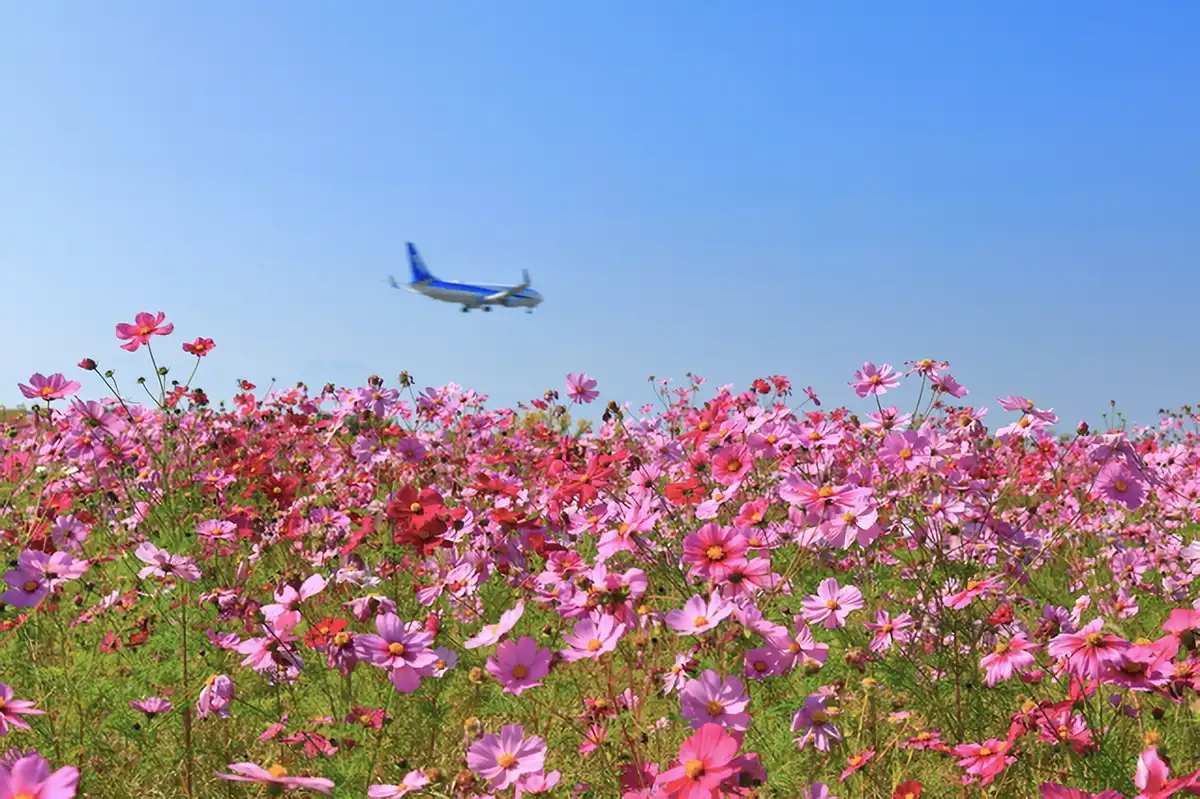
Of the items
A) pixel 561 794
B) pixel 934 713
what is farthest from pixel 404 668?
pixel 934 713

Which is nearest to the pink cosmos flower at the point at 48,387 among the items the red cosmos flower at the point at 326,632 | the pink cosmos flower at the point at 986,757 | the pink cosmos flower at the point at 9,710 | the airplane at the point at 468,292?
the red cosmos flower at the point at 326,632

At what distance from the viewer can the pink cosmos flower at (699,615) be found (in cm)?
206

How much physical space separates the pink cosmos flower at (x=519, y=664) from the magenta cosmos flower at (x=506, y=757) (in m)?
0.17

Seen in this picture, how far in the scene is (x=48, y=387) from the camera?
461cm

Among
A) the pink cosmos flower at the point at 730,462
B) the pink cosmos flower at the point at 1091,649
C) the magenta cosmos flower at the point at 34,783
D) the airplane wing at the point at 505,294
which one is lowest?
the magenta cosmos flower at the point at 34,783

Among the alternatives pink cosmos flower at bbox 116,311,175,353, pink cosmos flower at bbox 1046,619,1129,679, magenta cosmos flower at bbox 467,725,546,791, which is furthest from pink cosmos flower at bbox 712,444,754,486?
pink cosmos flower at bbox 116,311,175,353

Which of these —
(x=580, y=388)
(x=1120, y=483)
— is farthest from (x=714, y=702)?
(x=580, y=388)

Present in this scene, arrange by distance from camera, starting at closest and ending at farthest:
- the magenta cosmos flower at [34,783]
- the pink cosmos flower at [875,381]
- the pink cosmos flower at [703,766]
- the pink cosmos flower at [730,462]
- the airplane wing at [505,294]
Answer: the magenta cosmos flower at [34,783] < the pink cosmos flower at [703,766] < the pink cosmos flower at [730,462] < the pink cosmos flower at [875,381] < the airplane wing at [505,294]

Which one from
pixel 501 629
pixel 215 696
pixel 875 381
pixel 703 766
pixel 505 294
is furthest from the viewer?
pixel 505 294

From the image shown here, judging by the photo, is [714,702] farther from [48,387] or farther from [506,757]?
[48,387]

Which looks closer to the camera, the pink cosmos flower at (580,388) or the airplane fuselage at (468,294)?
the pink cosmos flower at (580,388)

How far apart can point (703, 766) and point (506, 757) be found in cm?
49

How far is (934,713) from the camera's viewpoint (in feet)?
10.9

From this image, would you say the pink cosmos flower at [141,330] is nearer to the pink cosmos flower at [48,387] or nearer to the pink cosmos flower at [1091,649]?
the pink cosmos flower at [48,387]
